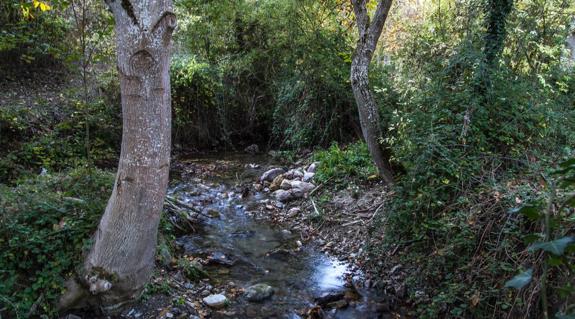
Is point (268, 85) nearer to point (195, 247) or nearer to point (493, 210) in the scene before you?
point (195, 247)

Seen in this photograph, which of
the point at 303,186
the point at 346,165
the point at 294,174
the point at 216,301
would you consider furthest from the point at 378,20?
the point at 216,301

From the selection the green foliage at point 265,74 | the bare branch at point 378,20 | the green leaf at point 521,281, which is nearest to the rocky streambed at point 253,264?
the green foliage at point 265,74

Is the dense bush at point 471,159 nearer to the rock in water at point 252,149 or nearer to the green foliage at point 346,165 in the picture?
the green foliage at point 346,165

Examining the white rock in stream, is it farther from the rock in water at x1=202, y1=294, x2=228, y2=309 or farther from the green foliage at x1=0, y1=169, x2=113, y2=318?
the green foliage at x1=0, y1=169, x2=113, y2=318

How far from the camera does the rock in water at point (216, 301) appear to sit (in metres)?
3.96

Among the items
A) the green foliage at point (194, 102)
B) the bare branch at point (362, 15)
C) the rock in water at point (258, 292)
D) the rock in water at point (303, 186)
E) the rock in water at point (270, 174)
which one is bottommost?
the rock in water at point (258, 292)

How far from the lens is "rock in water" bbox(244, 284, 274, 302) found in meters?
4.19

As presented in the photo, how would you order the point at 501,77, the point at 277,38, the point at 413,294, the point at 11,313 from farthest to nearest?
1. the point at 277,38
2. the point at 501,77
3. the point at 413,294
4. the point at 11,313

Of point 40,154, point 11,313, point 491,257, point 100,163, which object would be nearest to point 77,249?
point 11,313

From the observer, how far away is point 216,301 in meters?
3.99

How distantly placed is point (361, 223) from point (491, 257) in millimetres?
2470

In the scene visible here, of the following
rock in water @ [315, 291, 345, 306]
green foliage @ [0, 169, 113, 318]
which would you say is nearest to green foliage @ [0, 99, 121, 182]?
green foliage @ [0, 169, 113, 318]

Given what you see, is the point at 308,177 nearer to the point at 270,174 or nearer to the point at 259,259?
the point at 270,174

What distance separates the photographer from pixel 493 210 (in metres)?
3.41
